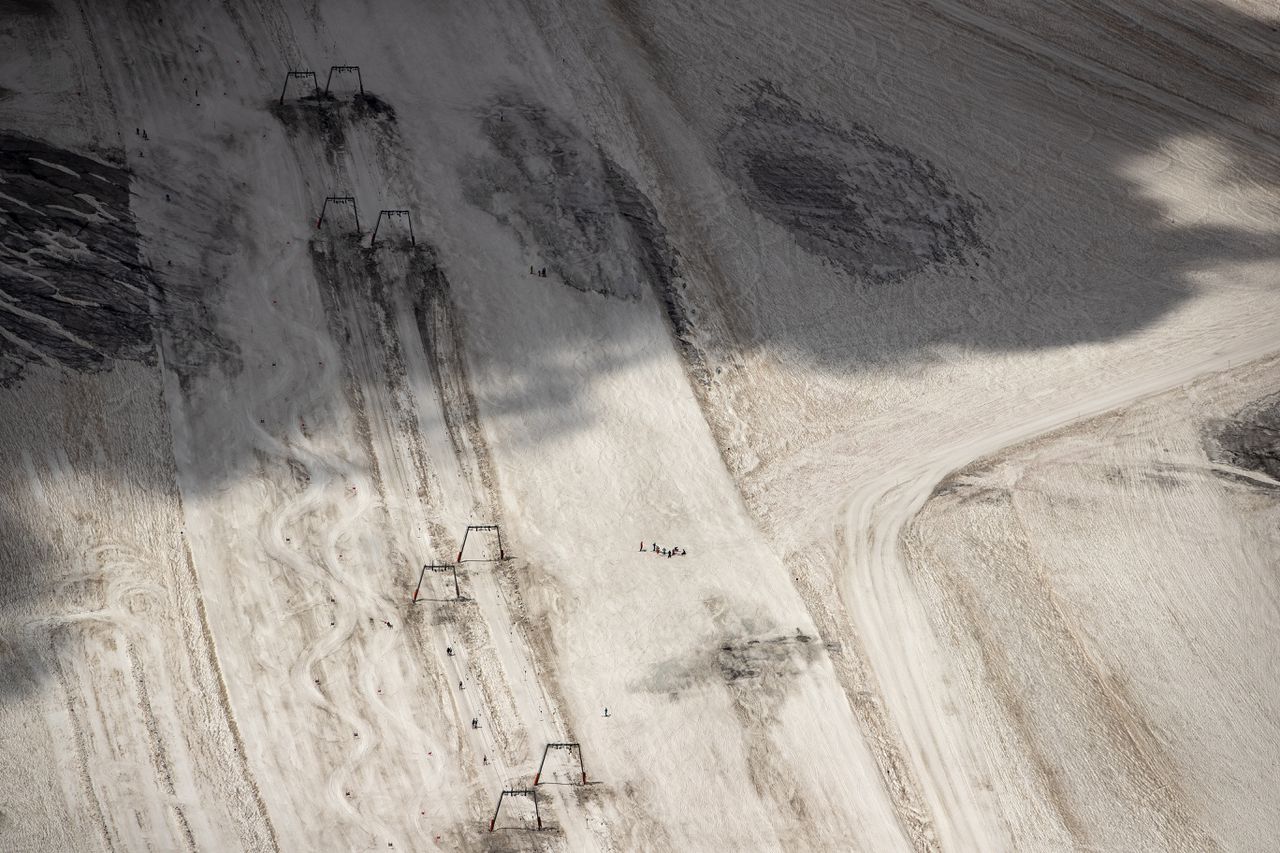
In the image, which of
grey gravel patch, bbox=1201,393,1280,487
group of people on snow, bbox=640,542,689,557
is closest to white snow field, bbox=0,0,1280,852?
grey gravel patch, bbox=1201,393,1280,487

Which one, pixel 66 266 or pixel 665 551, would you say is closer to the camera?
pixel 665 551

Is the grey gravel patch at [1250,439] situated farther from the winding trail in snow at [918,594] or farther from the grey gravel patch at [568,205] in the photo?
the grey gravel patch at [568,205]

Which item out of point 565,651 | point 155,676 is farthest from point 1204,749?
point 155,676

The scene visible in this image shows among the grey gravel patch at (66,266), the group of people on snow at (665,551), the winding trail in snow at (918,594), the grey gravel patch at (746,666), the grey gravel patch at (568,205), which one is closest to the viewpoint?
the winding trail in snow at (918,594)

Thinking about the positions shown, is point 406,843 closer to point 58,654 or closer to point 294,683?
point 294,683

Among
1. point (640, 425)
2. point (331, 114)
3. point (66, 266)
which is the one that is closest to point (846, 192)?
point (640, 425)

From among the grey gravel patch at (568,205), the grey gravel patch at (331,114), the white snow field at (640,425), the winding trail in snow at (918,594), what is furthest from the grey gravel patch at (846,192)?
the grey gravel patch at (331,114)

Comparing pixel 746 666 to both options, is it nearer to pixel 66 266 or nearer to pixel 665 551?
pixel 665 551
